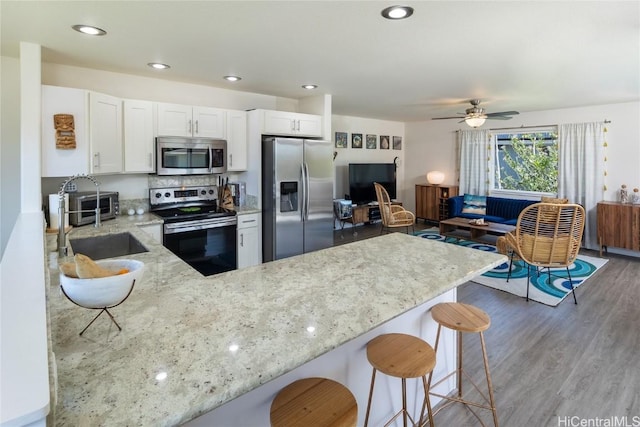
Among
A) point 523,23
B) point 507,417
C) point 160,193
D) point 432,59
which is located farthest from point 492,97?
point 160,193

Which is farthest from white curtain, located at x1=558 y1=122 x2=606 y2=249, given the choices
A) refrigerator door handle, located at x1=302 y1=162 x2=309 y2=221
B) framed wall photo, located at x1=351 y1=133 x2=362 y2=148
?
refrigerator door handle, located at x1=302 y1=162 x2=309 y2=221

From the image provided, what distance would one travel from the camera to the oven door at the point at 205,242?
3559 millimetres

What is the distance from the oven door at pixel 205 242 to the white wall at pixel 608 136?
5.48 meters

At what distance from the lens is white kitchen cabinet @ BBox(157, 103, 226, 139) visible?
3.67 m

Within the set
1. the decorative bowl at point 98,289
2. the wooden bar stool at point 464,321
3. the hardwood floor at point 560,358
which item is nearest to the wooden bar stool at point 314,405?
the decorative bowl at point 98,289

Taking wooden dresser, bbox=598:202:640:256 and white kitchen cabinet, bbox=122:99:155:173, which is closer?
white kitchen cabinet, bbox=122:99:155:173

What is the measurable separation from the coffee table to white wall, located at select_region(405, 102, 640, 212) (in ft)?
4.62

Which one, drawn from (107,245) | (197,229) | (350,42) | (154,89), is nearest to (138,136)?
(154,89)

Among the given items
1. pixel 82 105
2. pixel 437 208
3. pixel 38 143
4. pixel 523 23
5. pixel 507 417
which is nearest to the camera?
pixel 507 417

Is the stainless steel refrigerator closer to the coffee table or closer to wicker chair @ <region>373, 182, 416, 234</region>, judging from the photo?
wicker chair @ <region>373, 182, 416, 234</region>

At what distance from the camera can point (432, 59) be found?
3090 mm

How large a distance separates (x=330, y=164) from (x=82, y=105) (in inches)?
108

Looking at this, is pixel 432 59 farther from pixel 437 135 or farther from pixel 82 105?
pixel 437 135

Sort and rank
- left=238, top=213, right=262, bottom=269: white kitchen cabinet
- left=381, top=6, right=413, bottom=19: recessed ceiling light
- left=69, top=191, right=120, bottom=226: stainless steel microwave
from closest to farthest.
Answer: left=381, top=6, right=413, bottom=19: recessed ceiling light
left=69, top=191, right=120, bottom=226: stainless steel microwave
left=238, top=213, right=262, bottom=269: white kitchen cabinet
